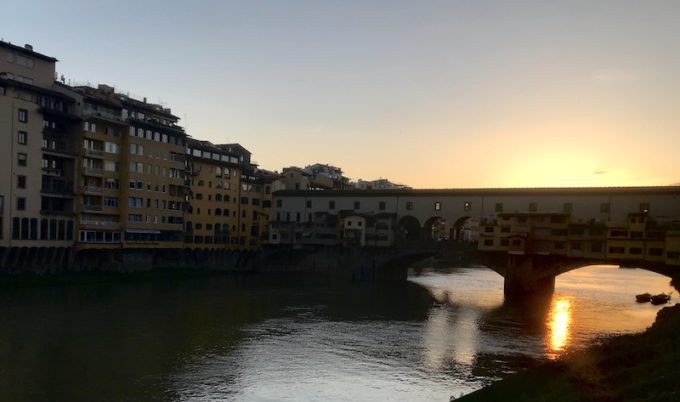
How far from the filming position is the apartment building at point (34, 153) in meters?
54.2

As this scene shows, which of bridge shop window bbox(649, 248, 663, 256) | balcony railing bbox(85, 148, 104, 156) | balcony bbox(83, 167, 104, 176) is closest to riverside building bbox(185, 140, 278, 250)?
balcony railing bbox(85, 148, 104, 156)

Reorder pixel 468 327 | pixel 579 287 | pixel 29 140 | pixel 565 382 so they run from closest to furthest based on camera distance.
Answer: pixel 565 382
pixel 468 327
pixel 29 140
pixel 579 287

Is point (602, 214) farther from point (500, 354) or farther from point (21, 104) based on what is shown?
point (21, 104)

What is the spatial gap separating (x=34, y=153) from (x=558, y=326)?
48938mm

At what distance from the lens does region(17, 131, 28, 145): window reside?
55497 millimetres

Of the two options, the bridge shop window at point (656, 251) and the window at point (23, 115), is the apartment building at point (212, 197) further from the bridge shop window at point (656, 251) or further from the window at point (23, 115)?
the bridge shop window at point (656, 251)

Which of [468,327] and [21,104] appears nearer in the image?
[468,327]

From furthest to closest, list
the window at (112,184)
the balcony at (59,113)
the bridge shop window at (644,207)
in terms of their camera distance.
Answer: the window at (112,184), the bridge shop window at (644,207), the balcony at (59,113)

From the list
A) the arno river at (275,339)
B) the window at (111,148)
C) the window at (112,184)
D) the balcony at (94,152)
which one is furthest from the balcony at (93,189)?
the arno river at (275,339)

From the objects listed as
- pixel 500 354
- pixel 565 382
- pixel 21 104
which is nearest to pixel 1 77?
pixel 21 104

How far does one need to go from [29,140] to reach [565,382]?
5312 centimetres

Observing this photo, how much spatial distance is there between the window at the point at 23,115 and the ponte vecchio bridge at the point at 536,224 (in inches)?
1433

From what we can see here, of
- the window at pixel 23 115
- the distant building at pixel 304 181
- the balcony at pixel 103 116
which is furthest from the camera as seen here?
the distant building at pixel 304 181

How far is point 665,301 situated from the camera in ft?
181
